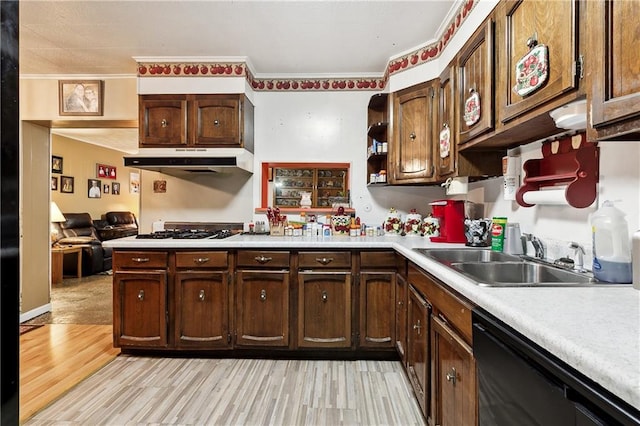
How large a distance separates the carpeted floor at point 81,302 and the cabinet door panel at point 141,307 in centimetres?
105

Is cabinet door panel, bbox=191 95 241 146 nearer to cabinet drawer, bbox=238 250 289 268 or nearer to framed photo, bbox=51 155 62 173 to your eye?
cabinet drawer, bbox=238 250 289 268

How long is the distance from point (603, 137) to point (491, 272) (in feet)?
3.14

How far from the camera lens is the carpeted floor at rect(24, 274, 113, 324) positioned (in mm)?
3428

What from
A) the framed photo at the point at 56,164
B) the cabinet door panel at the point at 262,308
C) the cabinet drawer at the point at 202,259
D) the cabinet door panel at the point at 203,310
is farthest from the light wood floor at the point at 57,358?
the framed photo at the point at 56,164

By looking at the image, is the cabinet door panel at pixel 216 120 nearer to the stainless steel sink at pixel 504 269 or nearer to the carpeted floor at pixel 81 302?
the stainless steel sink at pixel 504 269

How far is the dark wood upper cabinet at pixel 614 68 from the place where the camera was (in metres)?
0.81

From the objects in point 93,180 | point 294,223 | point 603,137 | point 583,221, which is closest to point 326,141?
point 294,223

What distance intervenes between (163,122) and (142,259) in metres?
1.18

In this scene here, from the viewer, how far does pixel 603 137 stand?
93cm

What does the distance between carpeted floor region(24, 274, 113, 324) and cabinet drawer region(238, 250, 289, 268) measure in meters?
1.87

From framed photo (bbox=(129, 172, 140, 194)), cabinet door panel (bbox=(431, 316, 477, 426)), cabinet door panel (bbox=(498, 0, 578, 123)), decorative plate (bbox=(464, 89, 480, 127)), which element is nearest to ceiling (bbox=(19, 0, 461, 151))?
decorative plate (bbox=(464, 89, 480, 127))

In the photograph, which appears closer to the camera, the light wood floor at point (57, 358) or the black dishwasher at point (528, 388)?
the black dishwasher at point (528, 388)

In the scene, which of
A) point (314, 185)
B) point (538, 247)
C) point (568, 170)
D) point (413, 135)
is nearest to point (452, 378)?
point (538, 247)

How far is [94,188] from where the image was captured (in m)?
6.90
